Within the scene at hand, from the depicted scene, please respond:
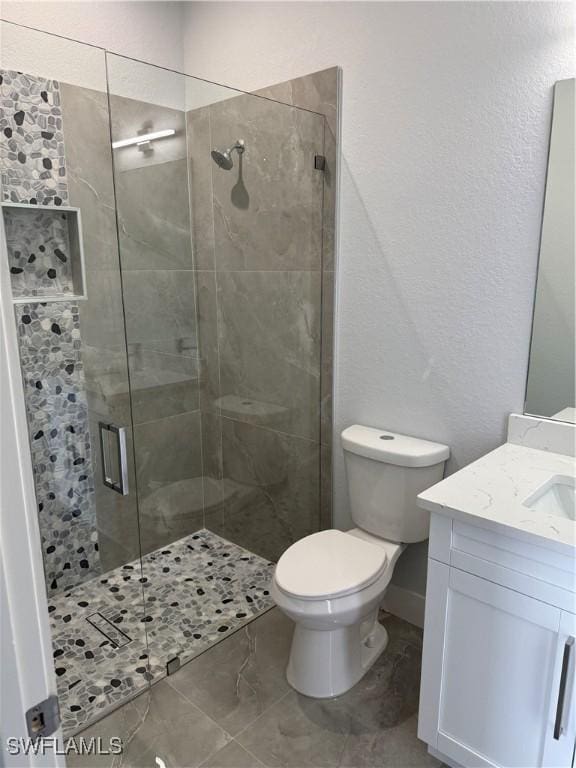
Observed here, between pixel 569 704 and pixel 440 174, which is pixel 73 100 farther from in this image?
pixel 569 704

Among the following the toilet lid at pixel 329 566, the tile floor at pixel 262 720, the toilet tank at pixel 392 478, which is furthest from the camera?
the toilet tank at pixel 392 478

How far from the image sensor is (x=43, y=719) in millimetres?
676

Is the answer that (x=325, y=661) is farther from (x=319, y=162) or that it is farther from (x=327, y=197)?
(x=319, y=162)

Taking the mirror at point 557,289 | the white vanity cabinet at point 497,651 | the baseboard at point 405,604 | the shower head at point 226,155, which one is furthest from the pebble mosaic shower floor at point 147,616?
the shower head at point 226,155

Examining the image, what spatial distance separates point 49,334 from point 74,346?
12 cm

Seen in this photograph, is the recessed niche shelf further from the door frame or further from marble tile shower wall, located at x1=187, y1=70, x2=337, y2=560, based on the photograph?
the door frame

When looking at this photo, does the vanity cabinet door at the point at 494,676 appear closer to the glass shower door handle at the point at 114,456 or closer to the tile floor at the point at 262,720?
the tile floor at the point at 262,720

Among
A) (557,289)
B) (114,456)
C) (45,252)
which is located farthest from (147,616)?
(557,289)

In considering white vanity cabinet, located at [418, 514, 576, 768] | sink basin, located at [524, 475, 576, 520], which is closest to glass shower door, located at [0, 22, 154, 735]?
white vanity cabinet, located at [418, 514, 576, 768]

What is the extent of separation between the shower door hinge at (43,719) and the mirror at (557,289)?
163cm

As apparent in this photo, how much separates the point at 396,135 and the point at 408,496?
1.32 m

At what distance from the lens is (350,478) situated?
2.21 meters

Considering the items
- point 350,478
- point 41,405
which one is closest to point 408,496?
point 350,478

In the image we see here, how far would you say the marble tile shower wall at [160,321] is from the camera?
2164 mm
